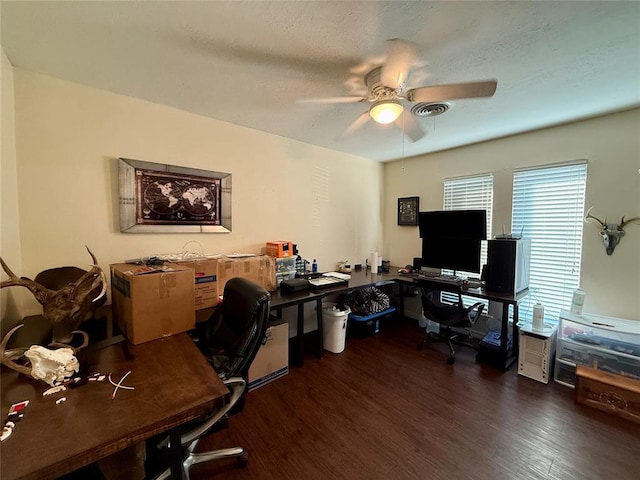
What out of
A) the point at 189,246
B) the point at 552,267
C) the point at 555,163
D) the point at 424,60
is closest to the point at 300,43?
the point at 424,60

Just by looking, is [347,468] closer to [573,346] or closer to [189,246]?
[189,246]

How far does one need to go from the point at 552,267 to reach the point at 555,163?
1100 millimetres

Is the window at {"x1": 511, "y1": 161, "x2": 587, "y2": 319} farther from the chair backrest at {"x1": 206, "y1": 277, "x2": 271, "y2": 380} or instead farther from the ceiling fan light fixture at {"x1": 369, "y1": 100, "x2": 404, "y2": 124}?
the chair backrest at {"x1": 206, "y1": 277, "x2": 271, "y2": 380}

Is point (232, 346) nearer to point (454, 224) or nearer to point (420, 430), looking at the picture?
point (420, 430)

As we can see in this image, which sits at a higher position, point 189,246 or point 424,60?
point 424,60

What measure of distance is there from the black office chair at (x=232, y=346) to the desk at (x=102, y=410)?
0.47ft

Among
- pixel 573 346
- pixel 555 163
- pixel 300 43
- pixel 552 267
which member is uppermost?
pixel 300 43

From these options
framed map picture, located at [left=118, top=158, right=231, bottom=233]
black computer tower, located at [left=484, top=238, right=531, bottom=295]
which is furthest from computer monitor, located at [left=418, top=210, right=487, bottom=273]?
framed map picture, located at [left=118, top=158, right=231, bottom=233]

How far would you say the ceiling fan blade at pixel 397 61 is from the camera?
1.38 metres

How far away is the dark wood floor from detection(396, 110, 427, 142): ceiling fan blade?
2.42 metres

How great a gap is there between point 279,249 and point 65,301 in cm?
169

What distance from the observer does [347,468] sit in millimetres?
1534

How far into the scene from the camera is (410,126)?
8.68 ft

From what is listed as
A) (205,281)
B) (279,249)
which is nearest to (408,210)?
(279,249)
